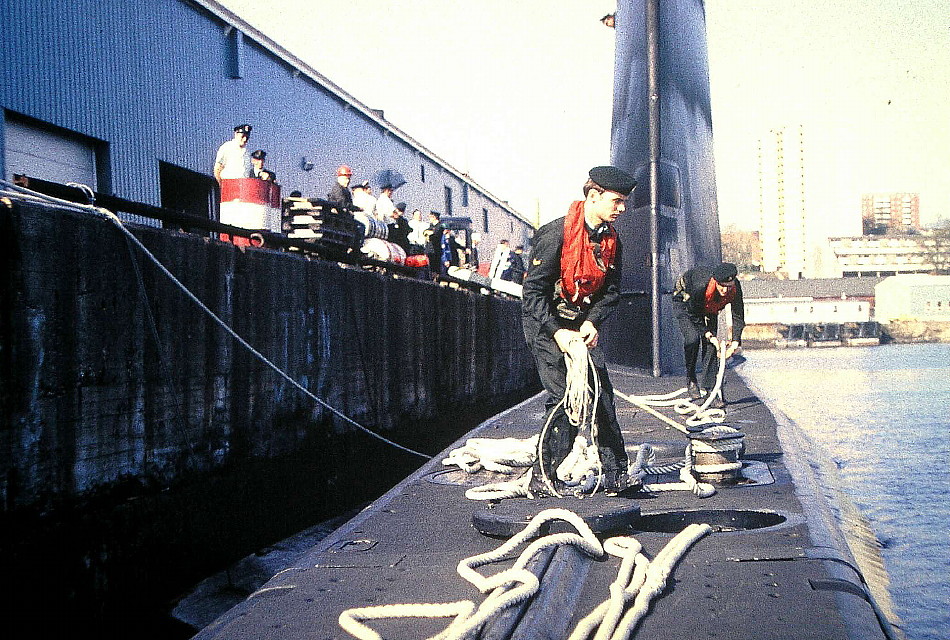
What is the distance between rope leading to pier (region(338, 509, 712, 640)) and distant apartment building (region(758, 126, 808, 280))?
631 feet

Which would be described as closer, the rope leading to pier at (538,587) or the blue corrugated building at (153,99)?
the rope leading to pier at (538,587)

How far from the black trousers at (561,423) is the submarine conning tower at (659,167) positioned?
9.85m

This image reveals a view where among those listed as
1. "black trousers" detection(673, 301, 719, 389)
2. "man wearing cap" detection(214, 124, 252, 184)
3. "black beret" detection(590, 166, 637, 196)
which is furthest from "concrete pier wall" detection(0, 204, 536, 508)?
"black trousers" detection(673, 301, 719, 389)

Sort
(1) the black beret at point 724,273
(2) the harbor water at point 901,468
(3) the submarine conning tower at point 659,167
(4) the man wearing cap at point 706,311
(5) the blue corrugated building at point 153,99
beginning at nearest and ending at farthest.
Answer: (2) the harbor water at point 901,468, (1) the black beret at point 724,273, (4) the man wearing cap at point 706,311, (5) the blue corrugated building at point 153,99, (3) the submarine conning tower at point 659,167

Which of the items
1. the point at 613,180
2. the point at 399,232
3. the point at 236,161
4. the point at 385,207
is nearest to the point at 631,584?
the point at 613,180

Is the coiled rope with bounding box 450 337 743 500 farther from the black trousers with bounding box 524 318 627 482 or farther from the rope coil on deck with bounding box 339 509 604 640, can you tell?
the rope coil on deck with bounding box 339 509 604 640

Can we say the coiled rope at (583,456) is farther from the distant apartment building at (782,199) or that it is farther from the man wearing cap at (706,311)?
the distant apartment building at (782,199)

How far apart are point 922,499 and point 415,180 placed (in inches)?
962

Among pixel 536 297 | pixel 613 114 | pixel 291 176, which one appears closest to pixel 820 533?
pixel 536 297

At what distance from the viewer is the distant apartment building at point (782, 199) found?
189 metres

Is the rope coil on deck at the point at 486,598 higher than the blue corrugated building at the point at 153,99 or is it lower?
lower

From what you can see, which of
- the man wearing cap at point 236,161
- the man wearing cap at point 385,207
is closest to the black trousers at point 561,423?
the man wearing cap at point 236,161

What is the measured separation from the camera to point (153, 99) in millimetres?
14648

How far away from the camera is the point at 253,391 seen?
8289 mm
